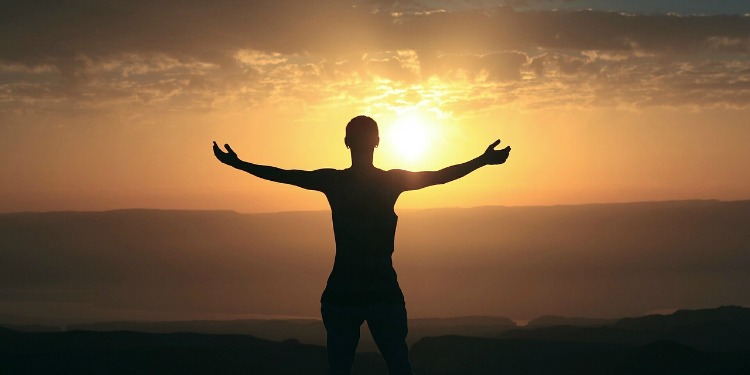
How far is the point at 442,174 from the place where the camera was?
9.83 meters

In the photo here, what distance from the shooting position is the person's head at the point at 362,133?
32.3 ft

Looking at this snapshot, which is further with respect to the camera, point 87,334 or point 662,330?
point 662,330

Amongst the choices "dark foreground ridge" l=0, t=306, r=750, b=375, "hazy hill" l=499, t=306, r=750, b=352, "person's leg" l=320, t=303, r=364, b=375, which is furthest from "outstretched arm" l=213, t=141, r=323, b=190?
"hazy hill" l=499, t=306, r=750, b=352

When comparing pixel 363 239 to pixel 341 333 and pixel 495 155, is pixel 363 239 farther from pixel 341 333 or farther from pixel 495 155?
pixel 495 155

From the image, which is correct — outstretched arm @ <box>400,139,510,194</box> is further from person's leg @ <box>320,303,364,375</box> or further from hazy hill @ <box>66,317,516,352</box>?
hazy hill @ <box>66,317,516,352</box>

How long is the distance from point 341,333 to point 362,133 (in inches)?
75.8

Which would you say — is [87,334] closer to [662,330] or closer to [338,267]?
[338,267]

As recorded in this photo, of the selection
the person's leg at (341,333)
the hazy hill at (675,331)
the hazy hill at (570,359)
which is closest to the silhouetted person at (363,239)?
the person's leg at (341,333)

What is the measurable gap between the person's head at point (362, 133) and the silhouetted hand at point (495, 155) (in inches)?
42.4

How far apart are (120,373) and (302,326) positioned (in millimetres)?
81940

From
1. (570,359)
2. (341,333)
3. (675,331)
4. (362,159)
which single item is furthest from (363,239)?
(675,331)

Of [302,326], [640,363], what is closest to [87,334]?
[640,363]

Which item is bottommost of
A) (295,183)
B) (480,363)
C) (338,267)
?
(480,363)

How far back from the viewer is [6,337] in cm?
4212
